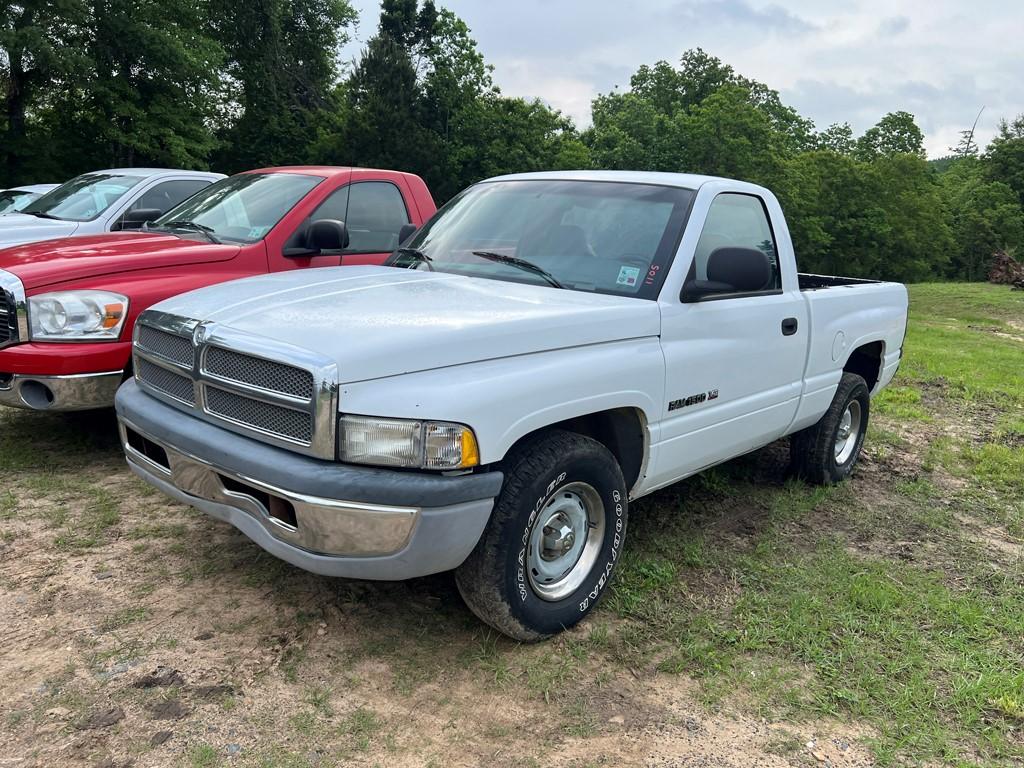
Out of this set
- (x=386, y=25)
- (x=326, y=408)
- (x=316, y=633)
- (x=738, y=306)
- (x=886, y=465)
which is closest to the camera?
(x=326, y=408)

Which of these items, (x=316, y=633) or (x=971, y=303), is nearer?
(x=316, y=633)

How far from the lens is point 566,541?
329 centimetres

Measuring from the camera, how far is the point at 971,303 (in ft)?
72.1

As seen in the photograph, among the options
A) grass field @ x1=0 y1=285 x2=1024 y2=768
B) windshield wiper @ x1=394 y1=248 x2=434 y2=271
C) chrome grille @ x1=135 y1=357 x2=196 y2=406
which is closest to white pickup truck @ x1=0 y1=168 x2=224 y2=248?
grass field @ x1=0 y1=285 x2=1024 y2=768

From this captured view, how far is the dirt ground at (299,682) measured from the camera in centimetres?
256

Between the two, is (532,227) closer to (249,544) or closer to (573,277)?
(573,277)

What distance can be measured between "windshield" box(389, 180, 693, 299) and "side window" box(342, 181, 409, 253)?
169 centimetres

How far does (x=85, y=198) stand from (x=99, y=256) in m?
4.20

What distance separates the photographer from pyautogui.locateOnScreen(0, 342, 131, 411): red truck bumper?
4406 millimetres

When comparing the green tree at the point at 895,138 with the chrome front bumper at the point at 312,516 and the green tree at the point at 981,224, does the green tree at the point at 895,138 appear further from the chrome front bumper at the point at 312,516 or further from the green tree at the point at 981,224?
the chrome front bumper at the point at 312,516

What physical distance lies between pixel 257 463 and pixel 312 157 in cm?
3684

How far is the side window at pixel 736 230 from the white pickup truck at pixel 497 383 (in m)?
0.01

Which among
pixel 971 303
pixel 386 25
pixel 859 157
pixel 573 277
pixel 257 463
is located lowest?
pixel 971 303

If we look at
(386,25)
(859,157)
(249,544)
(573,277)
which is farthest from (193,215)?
(859,157)
